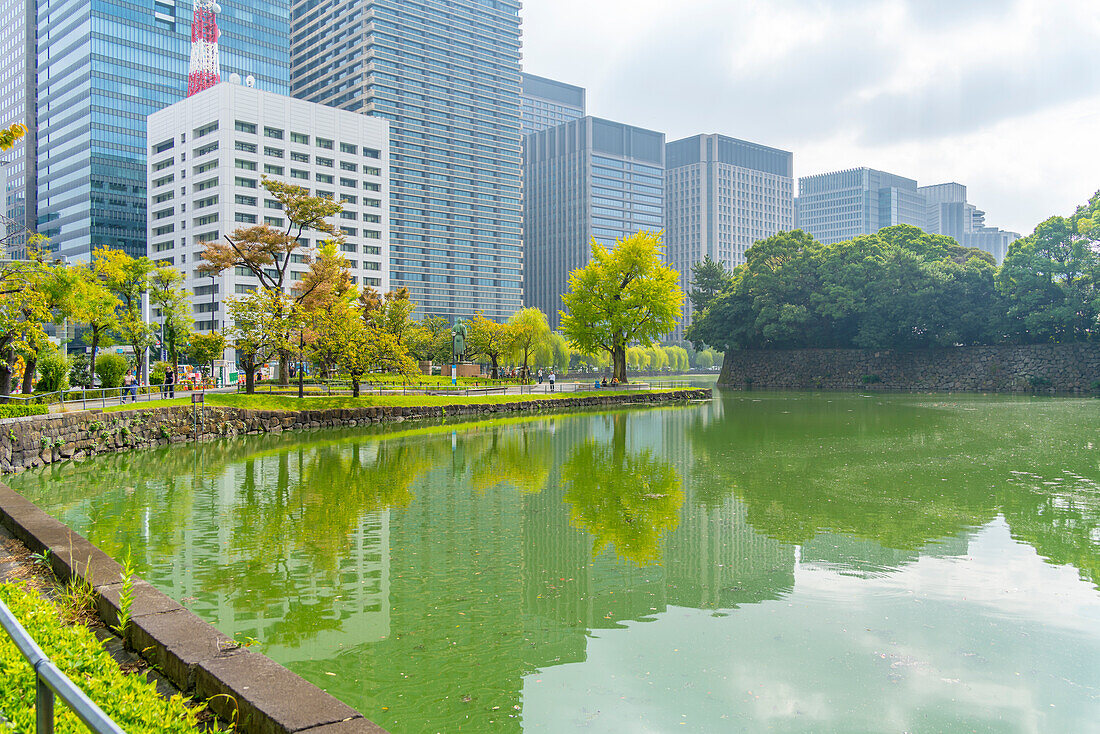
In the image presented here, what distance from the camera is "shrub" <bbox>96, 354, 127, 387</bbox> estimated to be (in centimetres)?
3609

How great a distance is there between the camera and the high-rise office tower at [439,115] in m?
128

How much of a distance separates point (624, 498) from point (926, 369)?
58.0 m

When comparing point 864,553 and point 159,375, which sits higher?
point 159,375

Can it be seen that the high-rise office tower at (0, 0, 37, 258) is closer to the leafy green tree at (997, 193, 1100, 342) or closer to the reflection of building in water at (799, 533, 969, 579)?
the leafy green tree at (997, 193, 1100, 342)

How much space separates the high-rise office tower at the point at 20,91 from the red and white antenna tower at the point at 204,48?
40140 millimetres

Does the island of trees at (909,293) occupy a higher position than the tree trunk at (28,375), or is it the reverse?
the island of trees at (909,293)

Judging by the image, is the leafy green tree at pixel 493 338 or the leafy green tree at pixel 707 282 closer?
the leafy green tree at pixel 493 338

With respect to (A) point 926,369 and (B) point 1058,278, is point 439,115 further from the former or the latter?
(B) point 1058,278

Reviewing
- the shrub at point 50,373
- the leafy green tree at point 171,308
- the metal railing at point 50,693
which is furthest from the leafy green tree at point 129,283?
the metal railing at point 50,693

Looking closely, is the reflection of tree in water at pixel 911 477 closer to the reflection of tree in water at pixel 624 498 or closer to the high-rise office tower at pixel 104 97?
the reflection of tree in water at pixel 624 498

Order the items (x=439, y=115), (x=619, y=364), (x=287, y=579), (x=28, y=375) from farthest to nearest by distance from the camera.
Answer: (x=439, y=115)
(x=619, y=364)
(x=28, y=375)
(x=287, y=579)

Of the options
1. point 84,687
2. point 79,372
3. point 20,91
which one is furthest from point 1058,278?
point 20,91

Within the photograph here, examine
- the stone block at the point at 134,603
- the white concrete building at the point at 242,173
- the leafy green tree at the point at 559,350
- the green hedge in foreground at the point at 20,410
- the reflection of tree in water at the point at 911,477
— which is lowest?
the reflection of tree in water at the point at 911,477

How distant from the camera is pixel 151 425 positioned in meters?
26.1
